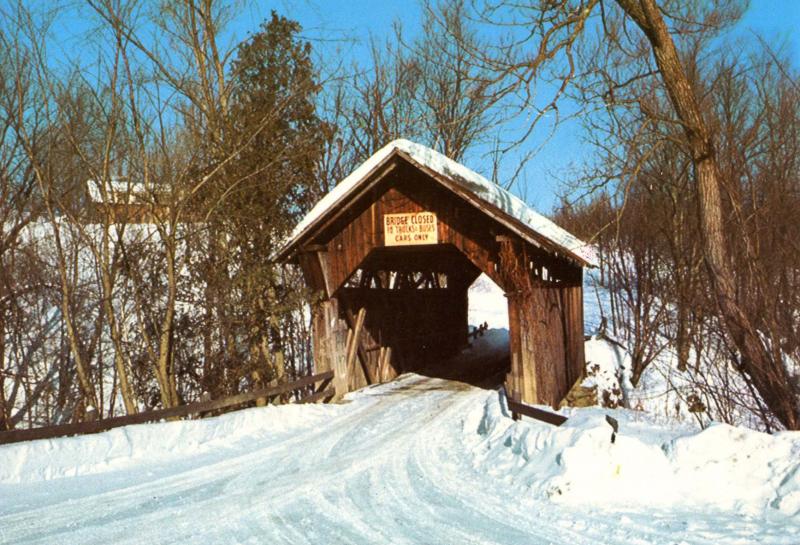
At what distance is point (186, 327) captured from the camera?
13.4 metres

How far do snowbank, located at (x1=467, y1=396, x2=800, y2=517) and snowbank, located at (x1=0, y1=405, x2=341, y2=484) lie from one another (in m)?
3.90

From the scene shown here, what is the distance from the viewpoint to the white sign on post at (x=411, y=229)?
11531 mm

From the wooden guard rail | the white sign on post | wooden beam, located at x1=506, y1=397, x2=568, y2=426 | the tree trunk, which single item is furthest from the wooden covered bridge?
the tree trunk

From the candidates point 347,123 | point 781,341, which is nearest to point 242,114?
point 781,341

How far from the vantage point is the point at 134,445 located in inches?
313

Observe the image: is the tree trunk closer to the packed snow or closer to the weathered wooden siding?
the packed snow

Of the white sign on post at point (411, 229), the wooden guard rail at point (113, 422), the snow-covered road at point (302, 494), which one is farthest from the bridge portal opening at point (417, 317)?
the snow-covered road at point (302, 494)

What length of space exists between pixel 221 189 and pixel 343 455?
644 cm

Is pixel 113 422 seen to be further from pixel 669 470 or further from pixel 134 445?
pixel 669 470

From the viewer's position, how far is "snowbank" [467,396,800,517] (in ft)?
18.1

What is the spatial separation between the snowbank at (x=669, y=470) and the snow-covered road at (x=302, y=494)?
0.57 ft

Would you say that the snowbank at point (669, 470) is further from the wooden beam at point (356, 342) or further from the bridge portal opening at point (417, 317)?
the bridge portal opening at point (417, 317)

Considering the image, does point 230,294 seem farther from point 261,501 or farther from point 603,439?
point 603,439

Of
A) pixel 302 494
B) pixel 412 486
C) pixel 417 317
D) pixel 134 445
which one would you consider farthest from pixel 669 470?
pixel 417 317
